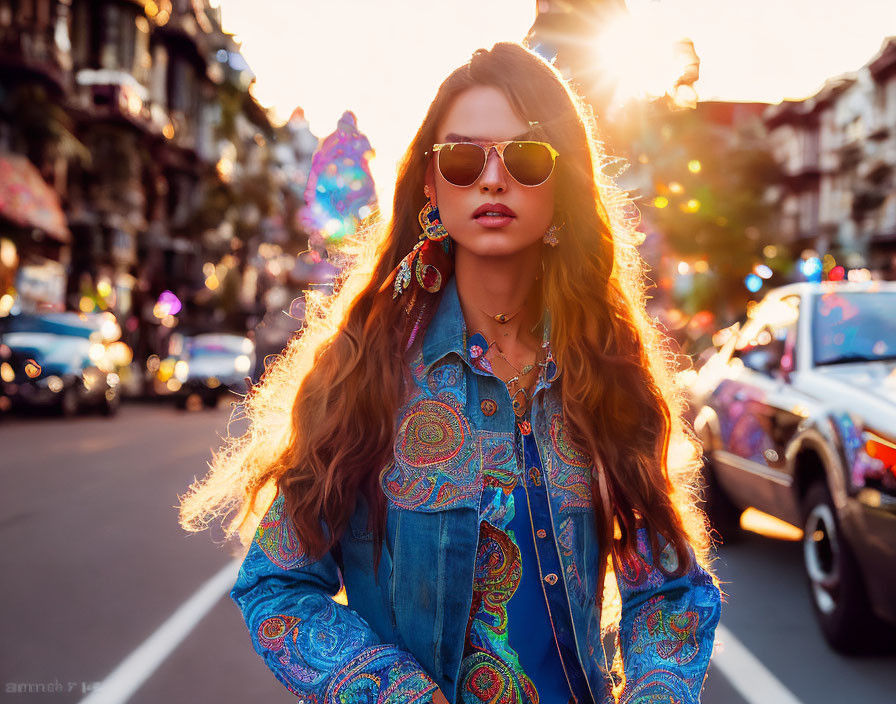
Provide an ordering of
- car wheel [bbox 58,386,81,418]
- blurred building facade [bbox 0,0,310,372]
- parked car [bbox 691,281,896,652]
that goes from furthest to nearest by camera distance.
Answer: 1. blurred building facade [bbox 0,0,310,372]
2. car wheel [bbox 58,386,81,418]
3. parked car [bbox 691,281,896,652]

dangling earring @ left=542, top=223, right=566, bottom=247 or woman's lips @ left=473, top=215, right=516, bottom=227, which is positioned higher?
woman's lips @ left=473, top=215, right=516, bottom=227

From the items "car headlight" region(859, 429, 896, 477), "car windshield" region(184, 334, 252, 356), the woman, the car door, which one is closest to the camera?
the woman

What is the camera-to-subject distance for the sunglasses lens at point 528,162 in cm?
194

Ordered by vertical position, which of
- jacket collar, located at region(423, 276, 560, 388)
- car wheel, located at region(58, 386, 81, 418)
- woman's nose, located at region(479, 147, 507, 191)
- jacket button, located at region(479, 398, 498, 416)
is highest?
woman's nose, located at region(479, 147, 507, 191)

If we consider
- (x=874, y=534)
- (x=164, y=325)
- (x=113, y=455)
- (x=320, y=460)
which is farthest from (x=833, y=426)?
(x=164, y=325)

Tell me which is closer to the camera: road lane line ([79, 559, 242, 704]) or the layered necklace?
the layered necklace

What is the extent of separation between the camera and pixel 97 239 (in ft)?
128

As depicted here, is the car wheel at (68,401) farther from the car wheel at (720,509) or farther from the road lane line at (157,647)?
the car wheel at (720,509)

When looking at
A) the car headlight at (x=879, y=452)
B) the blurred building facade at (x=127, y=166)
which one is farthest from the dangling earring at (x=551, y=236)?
the blurred building facade at (x=127, y=166)

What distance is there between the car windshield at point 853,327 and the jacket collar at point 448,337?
15.5 feet

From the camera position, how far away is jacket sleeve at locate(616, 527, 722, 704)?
1777 millimetres

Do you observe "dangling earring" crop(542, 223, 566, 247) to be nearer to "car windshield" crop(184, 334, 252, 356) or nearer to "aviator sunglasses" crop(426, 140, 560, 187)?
"aviator sunglasses" crop(426, 140, 560, 187)

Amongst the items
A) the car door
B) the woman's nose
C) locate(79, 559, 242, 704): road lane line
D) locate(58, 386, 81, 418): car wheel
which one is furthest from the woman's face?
locate(58, 386, 81, 418): car wheel

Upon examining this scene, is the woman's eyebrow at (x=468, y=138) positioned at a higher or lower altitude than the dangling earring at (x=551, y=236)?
higher
